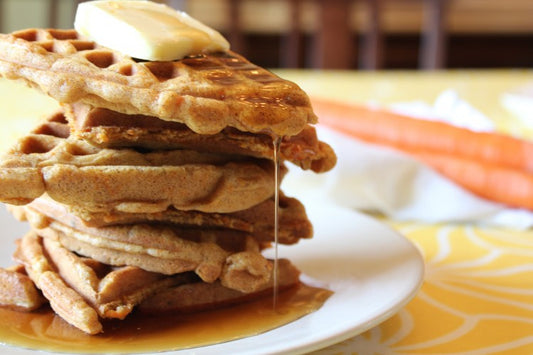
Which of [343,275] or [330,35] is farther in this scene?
[330,35]

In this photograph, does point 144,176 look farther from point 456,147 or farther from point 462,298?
point 456,147

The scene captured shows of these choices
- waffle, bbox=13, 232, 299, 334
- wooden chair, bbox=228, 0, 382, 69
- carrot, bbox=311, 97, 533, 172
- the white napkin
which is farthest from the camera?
wooden chair, bbox=228, 0, 382, 69

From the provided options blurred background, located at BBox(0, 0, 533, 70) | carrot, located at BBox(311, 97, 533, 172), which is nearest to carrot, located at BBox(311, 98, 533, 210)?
carrot, located at BBox(311, 97, 533, 172)

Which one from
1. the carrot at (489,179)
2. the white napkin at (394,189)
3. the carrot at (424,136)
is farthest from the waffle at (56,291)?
the carrot at (424,136)

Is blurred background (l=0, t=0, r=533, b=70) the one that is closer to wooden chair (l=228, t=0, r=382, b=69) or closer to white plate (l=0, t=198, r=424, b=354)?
wooden chair (l=228, t=0, r=382, b=69)

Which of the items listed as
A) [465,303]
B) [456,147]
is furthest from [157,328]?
[456,147]

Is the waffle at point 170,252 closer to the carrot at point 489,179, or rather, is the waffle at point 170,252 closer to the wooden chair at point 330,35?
the carrot at point 489,179
